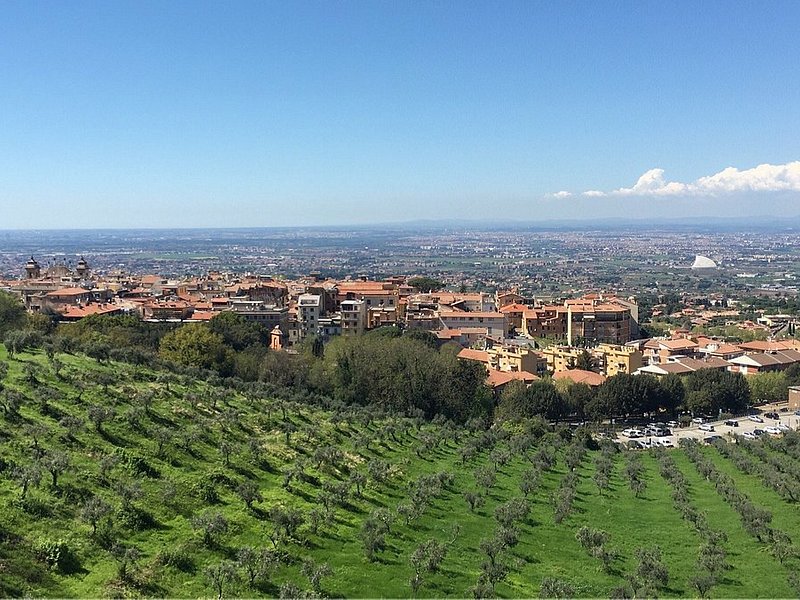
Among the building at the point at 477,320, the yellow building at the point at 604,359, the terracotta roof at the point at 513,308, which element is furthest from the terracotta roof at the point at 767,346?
the terracotta roof at the point at 513,308

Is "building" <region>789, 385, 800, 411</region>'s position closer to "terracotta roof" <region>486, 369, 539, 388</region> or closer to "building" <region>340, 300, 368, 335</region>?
"terracotta roof" <region>486, 369, 539, 388</region>

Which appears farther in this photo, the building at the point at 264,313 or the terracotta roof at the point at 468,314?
the terracotta roof at the point at 468,314

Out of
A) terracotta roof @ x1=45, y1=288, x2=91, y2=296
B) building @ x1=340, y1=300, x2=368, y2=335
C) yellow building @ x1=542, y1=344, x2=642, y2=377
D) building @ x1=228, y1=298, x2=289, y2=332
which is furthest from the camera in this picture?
terracotta roof @ x1=45, y1=288, x2=91, y2=296

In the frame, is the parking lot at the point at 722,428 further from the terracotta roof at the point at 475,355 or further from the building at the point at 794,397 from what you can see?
the terracotta roof at the point at 475,355

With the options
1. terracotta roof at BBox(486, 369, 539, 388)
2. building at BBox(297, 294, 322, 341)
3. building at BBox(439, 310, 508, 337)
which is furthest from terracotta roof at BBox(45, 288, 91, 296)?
terracotta roof at BBox(486, 369, 539, 388)

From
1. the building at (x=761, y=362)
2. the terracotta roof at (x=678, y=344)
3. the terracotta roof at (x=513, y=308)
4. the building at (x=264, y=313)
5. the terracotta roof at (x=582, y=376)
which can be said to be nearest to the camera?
the terracotta roof at (x=582, y=376)

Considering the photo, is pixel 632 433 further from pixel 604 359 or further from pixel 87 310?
pixel 87 310
